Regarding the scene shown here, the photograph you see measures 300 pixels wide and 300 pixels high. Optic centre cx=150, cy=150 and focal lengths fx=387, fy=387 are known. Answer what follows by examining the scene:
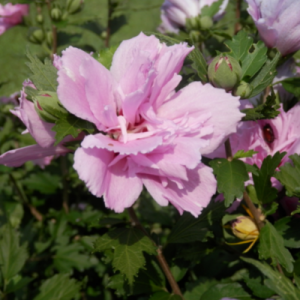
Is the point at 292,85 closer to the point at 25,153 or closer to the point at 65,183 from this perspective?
the point at 25,153

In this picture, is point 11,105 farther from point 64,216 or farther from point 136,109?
point 136,109

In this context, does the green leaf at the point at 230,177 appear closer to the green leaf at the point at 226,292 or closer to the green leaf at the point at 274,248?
the green leaf at the point at 274,248

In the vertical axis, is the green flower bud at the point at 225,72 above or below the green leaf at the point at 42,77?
above

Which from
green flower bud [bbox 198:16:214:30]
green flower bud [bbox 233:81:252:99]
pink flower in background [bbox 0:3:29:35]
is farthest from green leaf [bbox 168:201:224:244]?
pink flower in background [bbox 0:3:29:35]

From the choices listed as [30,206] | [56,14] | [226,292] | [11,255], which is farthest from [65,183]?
[226,292]

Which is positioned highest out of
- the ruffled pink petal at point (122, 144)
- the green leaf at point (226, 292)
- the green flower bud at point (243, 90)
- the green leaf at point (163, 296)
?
the green flower bud at point (243, 90)

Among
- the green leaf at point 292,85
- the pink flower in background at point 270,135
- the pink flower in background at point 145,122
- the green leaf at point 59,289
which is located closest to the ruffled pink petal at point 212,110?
the pink flower in background at point 145,122

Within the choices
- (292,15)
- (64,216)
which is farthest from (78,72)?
(64,216)

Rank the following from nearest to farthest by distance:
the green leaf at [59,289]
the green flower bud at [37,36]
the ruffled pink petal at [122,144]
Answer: the ruffled pink petal at [122,144] < the green leaf at [59,289] < the green flower bud at [37,36]

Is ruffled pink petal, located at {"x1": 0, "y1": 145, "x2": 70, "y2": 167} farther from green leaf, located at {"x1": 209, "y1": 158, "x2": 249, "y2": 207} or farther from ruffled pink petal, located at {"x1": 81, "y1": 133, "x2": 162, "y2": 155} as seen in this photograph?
green leaf, located at {"x1": 209, "y1": 158, "x2": 249, "y2": 207}
